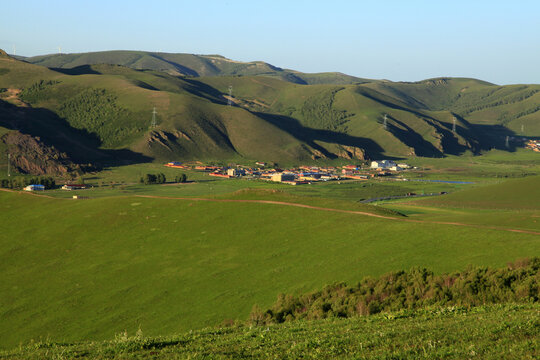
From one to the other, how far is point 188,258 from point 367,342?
41900mm

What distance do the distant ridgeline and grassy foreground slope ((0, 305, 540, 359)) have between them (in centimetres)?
543

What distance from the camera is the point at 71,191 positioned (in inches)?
6826

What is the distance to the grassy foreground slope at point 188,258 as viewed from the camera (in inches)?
1858

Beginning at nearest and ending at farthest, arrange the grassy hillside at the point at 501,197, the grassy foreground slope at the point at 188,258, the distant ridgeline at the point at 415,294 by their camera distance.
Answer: the distant ridgeline at the point at 415,294 → the grassy foreground slope at the point at 188,258 → the grassy hillside at the point at 501,197

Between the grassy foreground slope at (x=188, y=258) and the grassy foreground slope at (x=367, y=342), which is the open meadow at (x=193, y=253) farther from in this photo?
the grassy foreground slope at (x=367, y=342)

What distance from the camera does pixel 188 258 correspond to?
60281 millimetres

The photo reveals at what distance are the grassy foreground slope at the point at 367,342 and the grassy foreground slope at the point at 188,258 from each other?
2026cm

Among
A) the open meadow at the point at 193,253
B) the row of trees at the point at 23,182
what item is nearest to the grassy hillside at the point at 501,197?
the open meadow at the point at 193,253

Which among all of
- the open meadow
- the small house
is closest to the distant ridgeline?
the open meadow

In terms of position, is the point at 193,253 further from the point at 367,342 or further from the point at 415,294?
the point at 367,342

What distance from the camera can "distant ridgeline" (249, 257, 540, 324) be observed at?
104ft

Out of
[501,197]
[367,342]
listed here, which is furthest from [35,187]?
[367,342]

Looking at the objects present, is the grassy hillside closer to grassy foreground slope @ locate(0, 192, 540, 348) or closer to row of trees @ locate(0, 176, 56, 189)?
grassy foreground slope @ locate(0, 192, 540, 348)

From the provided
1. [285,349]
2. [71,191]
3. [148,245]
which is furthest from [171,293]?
[71,191]
